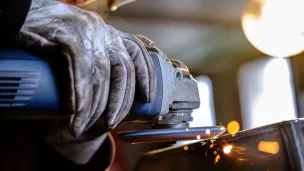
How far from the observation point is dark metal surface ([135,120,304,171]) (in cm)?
87

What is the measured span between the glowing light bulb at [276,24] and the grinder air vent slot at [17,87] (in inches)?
43.7

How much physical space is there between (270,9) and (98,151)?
2.61 feet

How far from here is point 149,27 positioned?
2027 mm

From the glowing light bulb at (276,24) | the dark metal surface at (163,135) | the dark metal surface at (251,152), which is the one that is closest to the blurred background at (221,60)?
the glowing light bulb at (276,24)

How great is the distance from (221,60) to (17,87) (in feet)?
6.39

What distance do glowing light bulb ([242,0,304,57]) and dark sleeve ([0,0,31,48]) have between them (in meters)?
1.11

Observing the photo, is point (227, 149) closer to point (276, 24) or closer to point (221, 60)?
point (276, 24)

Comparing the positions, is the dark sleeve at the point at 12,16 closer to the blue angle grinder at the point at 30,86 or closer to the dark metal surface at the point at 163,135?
the blue angle grinder at the point at 30,86

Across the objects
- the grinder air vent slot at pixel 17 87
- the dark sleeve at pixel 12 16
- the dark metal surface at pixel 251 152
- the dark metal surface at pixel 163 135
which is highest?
the dark sleeve at pixel 12 16

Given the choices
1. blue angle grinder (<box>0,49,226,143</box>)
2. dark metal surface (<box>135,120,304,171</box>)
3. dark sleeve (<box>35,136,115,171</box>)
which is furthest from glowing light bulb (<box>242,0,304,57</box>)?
blue angle grinder (<box>0,49,226,143</box>)

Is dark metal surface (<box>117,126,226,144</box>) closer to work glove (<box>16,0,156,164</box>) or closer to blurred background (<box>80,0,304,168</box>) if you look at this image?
work glove (<box>16,0,156,164</box>)

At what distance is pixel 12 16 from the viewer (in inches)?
16.3

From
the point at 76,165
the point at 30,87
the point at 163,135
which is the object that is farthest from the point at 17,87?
the point at 76,165

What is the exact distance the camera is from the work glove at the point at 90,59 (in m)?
0.43
